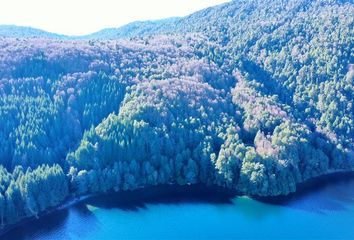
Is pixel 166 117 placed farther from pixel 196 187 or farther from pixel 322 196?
pixel 322 196

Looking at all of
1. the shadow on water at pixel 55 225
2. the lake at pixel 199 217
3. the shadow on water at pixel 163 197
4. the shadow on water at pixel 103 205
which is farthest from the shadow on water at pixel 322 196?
the shadow on water at pixel 55 225

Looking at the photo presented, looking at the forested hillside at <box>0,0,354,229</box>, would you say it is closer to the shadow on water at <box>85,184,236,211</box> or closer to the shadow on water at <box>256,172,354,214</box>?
the shadow on water at <box>85,184,236,211</box>

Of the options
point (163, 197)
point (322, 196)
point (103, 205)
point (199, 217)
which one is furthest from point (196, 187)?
point (322, 196)

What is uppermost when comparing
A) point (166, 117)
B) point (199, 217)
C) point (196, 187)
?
point (166, 117)

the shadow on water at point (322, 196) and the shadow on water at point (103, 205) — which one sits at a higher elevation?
the shadow on water at point (103, 205)

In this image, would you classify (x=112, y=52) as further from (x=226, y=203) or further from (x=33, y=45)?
(x=226, y=203)

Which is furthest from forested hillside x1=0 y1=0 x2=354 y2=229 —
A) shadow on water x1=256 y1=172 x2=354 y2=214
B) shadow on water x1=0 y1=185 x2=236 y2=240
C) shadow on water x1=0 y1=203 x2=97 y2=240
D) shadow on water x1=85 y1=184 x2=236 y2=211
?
shadow on water x1=0 y1=203 x2=97 y2=240

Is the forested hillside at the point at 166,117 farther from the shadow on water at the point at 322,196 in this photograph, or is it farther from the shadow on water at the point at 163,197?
the shadow on water at the point at 322,196
